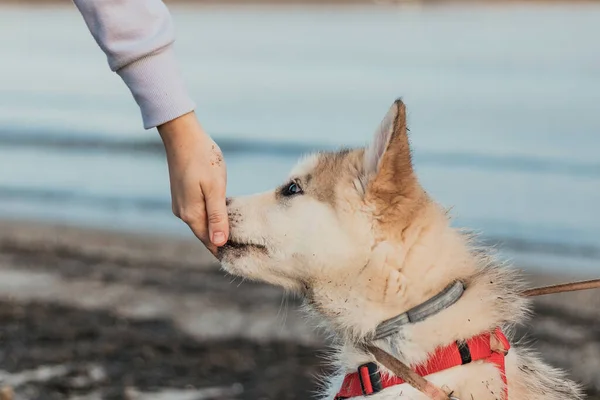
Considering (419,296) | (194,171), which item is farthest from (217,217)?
(419,296)

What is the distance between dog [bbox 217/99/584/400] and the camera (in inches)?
125

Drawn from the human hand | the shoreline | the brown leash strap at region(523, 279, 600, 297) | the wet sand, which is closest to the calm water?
the wet sand

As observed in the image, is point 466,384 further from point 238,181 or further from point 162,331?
point 238,181

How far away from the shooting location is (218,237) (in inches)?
123

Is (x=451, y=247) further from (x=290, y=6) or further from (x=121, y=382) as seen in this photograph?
(x=290, y=6)

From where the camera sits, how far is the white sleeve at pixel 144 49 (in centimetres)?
267

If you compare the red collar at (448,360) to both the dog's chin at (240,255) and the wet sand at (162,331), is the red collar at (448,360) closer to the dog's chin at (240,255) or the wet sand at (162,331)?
the dog's chin at (240,255)

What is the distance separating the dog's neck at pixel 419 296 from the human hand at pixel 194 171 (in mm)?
588

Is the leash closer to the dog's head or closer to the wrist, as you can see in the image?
the dog's head

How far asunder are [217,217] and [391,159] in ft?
2.08

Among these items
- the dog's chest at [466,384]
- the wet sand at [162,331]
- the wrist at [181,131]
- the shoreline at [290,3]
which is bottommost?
the shoreline at [290,3]

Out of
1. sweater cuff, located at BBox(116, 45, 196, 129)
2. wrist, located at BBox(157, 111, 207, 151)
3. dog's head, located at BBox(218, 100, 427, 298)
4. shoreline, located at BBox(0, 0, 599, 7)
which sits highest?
sweater cuff, located at BBox(116, 45, 196, 129)

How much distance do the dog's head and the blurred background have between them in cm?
133

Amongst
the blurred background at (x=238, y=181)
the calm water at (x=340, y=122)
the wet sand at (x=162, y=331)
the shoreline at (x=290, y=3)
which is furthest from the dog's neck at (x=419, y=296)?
the shoreline at (x=290, y=3)
